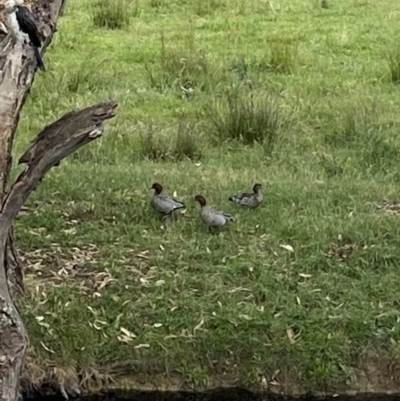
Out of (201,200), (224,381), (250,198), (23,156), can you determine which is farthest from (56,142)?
(250,198)

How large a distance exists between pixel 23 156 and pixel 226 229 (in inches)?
80.7

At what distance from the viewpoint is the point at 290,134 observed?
885cm

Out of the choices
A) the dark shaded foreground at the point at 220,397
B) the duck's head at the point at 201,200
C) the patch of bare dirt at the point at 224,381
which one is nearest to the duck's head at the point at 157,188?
the duck's head at the point at 201,200

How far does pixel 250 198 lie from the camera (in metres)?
7.17

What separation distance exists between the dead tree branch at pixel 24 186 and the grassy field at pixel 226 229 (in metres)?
1.07

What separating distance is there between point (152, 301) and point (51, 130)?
4.83 feet

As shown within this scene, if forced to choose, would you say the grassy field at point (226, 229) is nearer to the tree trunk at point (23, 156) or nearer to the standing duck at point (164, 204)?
the standing duck at point (164, 204)

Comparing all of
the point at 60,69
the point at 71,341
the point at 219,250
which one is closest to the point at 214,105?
the point at 60,69

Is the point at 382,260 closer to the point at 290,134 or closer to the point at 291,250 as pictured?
the point at 291,250

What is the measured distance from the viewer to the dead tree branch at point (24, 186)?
4.89 meters

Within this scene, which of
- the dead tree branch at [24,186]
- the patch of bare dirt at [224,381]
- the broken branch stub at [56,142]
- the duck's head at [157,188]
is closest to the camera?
the dead tree branch at [24,186]

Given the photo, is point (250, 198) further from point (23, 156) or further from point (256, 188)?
point (23, 156)

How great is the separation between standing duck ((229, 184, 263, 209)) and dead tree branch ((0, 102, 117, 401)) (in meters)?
2.00

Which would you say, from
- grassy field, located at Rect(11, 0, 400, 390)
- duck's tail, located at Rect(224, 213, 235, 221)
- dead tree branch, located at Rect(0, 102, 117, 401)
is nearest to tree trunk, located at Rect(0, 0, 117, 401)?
dead tree branch, located at Rect(0, 102, 117, 401)
